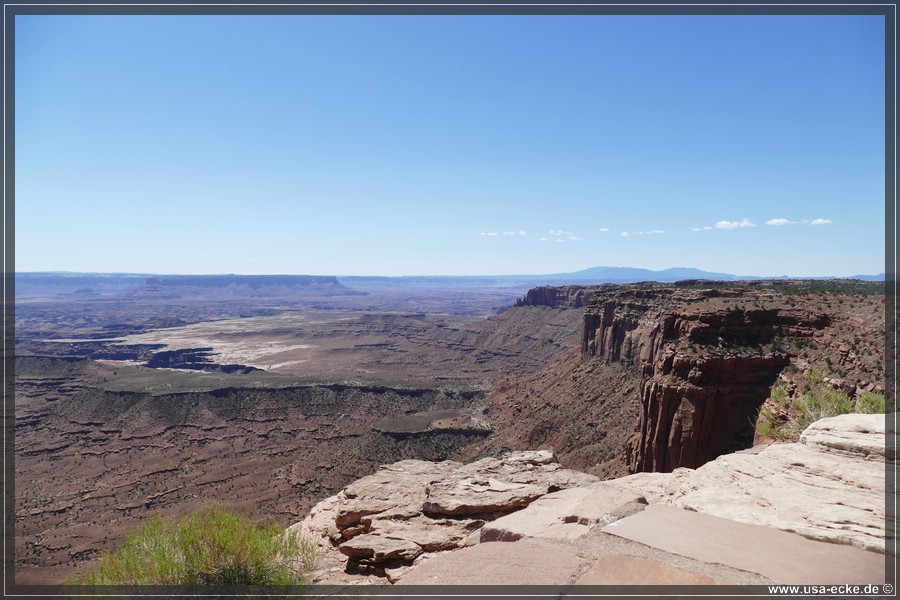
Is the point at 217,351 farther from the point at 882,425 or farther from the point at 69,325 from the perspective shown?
the point at 882,425

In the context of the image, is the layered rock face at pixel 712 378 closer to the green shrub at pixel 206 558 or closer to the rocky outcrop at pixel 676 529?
the rocky outcrop at pixel 676 529

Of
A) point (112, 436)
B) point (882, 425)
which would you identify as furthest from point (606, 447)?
point (112, 436)

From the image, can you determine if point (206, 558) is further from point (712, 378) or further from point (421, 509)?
point (712, 378)

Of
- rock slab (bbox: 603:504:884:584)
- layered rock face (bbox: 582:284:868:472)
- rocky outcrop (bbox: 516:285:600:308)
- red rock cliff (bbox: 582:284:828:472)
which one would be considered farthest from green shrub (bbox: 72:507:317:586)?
rocky outcrop (bbox: 516:285:600:308)

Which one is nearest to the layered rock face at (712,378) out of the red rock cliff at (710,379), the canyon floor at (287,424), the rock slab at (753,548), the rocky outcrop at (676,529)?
the red rock cliff at (710,379)

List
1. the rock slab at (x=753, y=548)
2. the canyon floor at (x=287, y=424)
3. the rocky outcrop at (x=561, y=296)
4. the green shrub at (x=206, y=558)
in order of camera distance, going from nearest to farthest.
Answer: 1. the rock slab at (x=753, y=548)
2. the green shrub at (x=206, y=558)
3. the canyon floor at (x=287, y=424)
4. the rocky outcrop at (x=561, y=296)

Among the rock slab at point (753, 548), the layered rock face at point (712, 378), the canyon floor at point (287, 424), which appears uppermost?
the rock slab at point (753, 548)

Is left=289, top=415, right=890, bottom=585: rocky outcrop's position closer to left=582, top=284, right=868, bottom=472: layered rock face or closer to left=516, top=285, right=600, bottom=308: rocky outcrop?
left=582, top=284, right=868, bottom=472: layered rock face
